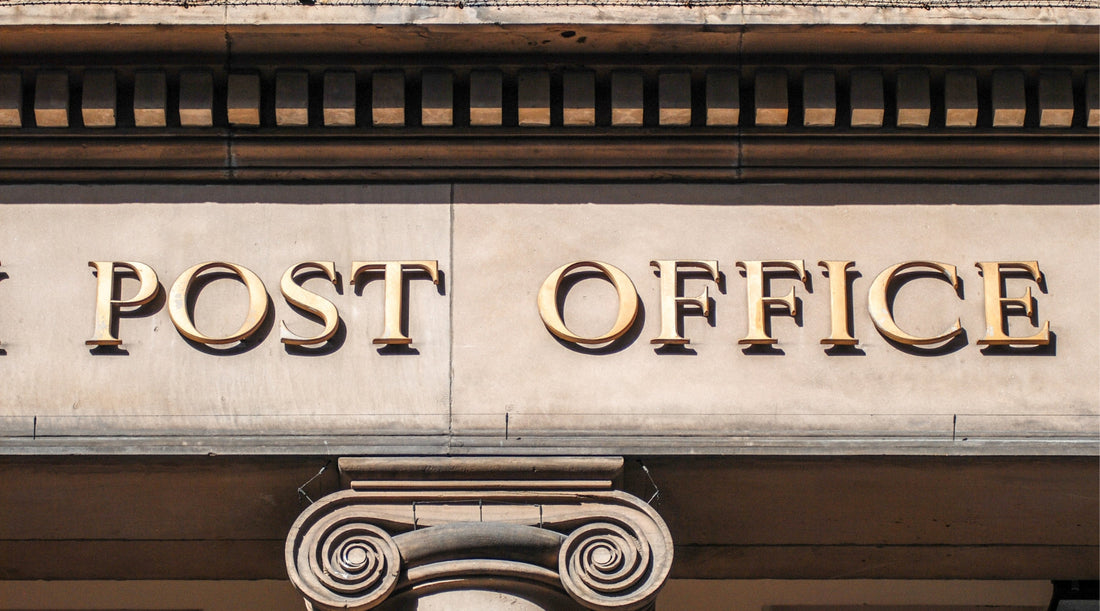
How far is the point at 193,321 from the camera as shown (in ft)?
32.1

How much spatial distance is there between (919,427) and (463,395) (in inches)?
106

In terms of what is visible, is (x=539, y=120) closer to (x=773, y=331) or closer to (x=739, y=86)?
(x=739, y=86)

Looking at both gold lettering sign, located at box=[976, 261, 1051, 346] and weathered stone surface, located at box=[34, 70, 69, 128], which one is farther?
weathered stone surface, located at box=[34, 70, 69, 128]

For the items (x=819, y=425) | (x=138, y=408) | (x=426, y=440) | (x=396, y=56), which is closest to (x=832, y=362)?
(x=819, y=425)

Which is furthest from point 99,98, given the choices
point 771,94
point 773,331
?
point 773,331

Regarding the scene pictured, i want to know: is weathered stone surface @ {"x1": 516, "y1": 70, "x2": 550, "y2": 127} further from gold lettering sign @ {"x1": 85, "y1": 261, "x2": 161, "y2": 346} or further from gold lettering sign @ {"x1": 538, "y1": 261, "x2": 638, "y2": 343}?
gold lettering sign @ {"x1": 85, "y1": 261, "x2": 161, "y2": 346}

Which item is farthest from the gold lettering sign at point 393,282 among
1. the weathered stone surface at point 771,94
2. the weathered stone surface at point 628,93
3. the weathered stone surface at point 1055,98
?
the weathered stone surface at point 1055,98

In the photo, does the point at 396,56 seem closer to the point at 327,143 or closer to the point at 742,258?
the point at 327,143

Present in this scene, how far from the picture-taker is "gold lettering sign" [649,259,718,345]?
9.77 metres

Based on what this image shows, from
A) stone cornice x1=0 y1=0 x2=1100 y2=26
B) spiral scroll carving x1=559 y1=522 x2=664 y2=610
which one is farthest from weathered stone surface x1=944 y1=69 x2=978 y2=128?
spiral scroll carving x1=559 y1=522 x2=664 y2=610

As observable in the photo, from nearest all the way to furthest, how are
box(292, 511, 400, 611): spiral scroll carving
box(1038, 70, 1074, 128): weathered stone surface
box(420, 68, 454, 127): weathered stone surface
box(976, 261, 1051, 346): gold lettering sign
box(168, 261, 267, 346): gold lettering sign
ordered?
1. box(292, 511, 400, 611): spiral scroll carving
2. box(168, 261, 267, 346): gold lettering sign
3. box(976, 261, 1051, 346): gold lettering sign
4. box(420, 68, 454, 127): weathered stone surface
5. box(1038, 70, 1074, 128): weathered stone surface

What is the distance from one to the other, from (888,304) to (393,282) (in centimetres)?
298

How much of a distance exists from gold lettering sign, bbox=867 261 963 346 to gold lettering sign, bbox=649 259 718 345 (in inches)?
38.0

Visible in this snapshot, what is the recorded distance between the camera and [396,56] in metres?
10.0
